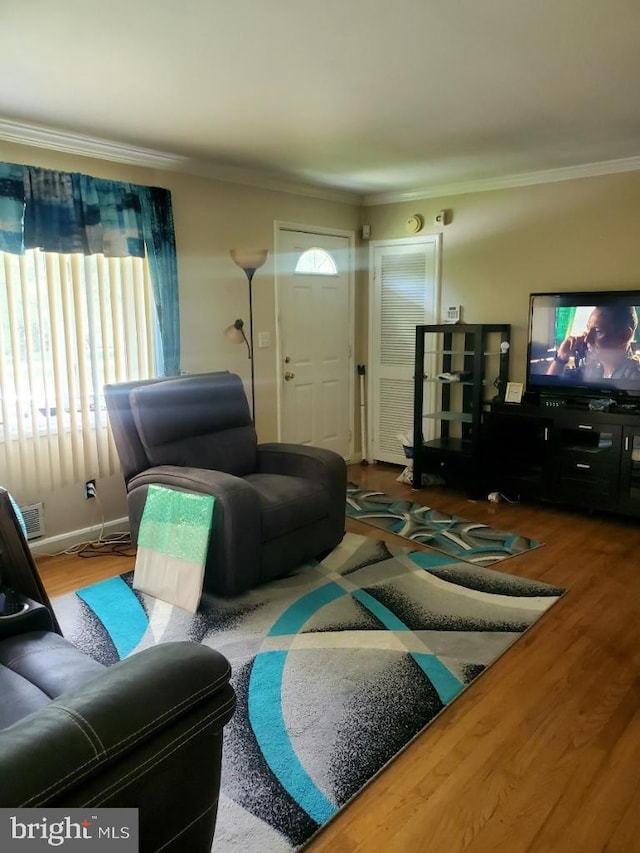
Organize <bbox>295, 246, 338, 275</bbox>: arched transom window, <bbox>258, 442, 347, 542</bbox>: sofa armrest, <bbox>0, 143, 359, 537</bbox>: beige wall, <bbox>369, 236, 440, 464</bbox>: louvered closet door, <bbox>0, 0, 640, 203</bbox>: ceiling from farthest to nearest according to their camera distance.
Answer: <bbox>369, 236, 440, 464</bbox>: louvered closet door → <bbox>295, 246, 338, 275</bbox>: arched transom window → <bbox>0, 143, 359, 537</bbox>: beige wall → <bbox>258, 442, 347, 542</bbox>: sofa armrest → <bbox>0, 0, 640, 203</bbox>: ceiling

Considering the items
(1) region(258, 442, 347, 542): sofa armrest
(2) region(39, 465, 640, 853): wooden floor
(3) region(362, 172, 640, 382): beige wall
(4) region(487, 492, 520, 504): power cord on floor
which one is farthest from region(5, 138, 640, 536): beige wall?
(2) region(39, 465, 640, 853): wooden floor

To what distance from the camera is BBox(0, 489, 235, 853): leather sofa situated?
38.5 inches

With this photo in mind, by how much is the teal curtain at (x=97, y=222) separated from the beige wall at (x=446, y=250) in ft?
0.43

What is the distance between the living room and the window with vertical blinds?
0.19 meters

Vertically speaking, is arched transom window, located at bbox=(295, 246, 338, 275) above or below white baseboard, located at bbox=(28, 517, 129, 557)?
above

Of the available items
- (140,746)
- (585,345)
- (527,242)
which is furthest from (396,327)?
(140,746)

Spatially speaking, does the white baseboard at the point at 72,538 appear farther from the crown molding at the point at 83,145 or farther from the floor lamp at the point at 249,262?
the crown molding at the point at 83,145

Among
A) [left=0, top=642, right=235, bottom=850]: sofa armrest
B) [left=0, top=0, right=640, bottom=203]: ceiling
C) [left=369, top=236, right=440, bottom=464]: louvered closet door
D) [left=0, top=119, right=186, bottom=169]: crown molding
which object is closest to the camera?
[left=0, top=642, right=235, bottom=850]: sofa armrest

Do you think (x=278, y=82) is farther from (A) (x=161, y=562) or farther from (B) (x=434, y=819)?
(B) (x=434, y=819)

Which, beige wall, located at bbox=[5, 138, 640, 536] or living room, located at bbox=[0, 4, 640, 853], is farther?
beige wall, located at bbox=[5, 138, 640, 536]

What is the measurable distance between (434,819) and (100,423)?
286cm

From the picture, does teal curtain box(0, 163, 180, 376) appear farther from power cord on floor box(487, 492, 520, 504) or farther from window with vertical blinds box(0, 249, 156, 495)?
power cord on floor box(487, 492, 520, 504)

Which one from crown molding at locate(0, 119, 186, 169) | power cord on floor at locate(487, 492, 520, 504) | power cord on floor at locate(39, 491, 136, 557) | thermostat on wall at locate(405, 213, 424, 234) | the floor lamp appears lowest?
power cord on floor at locate(39, 491, 136, 557)

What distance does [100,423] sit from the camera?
12.3ft
